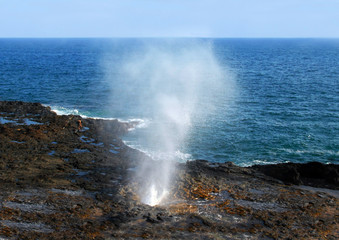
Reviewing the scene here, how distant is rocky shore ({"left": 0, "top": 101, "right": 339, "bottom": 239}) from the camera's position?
2428 centimetres

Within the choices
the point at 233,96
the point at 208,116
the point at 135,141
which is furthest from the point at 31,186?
the point at 233,96

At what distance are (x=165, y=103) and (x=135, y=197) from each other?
45373 mm

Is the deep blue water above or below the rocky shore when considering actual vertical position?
above

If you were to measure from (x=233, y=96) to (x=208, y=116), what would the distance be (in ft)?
63.3

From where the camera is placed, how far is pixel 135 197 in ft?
96.4

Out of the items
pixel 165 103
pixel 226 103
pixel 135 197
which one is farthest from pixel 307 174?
pixel 165 103

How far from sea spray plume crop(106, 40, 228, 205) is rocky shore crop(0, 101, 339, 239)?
57.1 inches

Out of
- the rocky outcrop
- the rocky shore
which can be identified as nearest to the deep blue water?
the rocky outcrop

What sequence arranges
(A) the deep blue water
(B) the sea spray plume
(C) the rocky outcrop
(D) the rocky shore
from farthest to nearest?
(A) the deep blue water → (C) the rocky outcrop → (B) the sea spray plume → (D) the rocky shore

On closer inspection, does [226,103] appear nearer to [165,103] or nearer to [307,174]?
[165,103]

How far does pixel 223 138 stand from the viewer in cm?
5156

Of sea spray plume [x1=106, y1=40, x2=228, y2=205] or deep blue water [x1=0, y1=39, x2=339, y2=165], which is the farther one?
→ deep blue water [x1=0, y1=39, x2=339, y2=165]

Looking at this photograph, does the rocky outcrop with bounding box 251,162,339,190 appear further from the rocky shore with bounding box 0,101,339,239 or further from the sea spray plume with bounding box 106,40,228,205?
the sea spray plume with bounding box 106,40,228,205

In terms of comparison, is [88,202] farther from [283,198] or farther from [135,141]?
[135,141]
